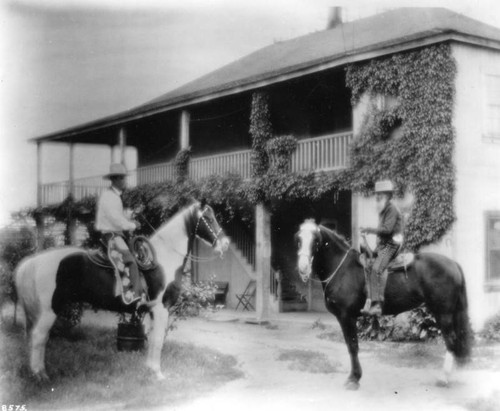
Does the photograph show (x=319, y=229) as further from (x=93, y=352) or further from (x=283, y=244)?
(x=283, y=244)

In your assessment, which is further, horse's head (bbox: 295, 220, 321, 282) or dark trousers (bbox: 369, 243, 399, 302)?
dark trousers (bbox: 369, 243, 399, 302)

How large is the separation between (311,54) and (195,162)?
471 centimetres

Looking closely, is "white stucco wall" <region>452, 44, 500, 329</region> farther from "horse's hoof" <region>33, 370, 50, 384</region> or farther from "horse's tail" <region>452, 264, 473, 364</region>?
"horse's hoof" <region>33, 370, 50, 384</region>

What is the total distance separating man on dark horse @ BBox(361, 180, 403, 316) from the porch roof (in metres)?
5.65

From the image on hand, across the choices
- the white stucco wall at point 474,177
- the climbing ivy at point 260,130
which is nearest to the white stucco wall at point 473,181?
the white stucco wall at point 474,177

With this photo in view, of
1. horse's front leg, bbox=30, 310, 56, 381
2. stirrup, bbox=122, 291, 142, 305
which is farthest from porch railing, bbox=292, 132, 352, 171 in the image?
horse's front leg, bbox=30, 310, 56, 381

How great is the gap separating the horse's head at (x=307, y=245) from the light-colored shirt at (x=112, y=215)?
2.18 metres

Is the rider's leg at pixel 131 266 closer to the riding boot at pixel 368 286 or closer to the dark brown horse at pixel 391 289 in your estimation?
the dark brown horse at pixel 391 289

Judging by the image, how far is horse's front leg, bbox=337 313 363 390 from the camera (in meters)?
8.84

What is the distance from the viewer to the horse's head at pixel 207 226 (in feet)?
30.5

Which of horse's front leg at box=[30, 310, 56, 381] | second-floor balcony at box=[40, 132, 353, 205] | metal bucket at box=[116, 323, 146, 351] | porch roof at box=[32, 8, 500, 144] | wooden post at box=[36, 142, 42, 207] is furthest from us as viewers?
wooden post at box=[36, 142, 42, 207]

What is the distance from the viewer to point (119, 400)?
26.0ft

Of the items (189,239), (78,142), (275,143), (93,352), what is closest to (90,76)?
(189,239)

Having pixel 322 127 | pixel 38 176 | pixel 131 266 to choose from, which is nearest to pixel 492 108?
pixel 322 127
